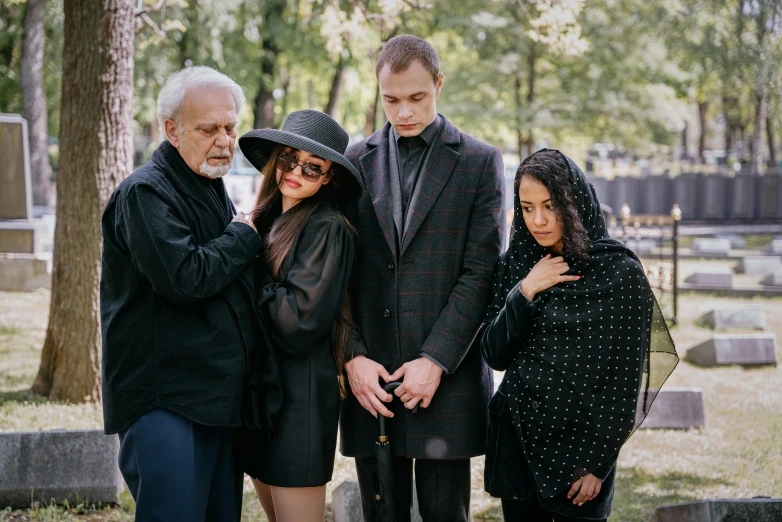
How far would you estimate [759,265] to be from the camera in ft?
52.6

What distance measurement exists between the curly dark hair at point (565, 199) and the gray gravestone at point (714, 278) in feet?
39.8

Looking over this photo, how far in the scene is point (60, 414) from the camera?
608cm

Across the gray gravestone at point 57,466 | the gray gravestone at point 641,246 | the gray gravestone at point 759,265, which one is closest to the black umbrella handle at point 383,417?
the gray gravestone at point 57,466

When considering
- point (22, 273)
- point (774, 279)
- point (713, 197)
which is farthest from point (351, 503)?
point (713, 197)

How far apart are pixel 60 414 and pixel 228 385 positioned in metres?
3.87

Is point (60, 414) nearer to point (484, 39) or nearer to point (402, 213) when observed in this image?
point (402, 213)

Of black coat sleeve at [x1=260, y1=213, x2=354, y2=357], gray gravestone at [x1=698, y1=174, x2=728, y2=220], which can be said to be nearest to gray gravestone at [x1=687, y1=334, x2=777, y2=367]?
black coat sleeve at [x1=260, y1=213, x2=354, y2=357]

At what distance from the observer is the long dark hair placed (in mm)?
2998

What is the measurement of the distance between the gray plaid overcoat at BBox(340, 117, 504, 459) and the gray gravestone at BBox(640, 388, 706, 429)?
13.7 feet

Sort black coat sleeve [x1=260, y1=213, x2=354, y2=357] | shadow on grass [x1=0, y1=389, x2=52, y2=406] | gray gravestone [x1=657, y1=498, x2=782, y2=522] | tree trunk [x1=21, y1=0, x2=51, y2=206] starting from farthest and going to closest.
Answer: tree trunk [x1=21, y1=0, x2=51, y2=206] → shadow on grass [x1=0, y1=389, x2=52, y2=406] → gray gravestone [x1=657, y1=498, x2=782, y2=522] → black coat sleeve [x1=260, y1=213, x2=354, y2=357]

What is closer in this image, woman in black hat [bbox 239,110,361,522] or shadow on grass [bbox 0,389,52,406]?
woman in black hat [bbox 239,110,361,522]

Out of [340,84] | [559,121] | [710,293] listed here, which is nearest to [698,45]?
[559,121]

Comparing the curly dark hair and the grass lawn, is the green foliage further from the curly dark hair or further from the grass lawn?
the curly dark hair

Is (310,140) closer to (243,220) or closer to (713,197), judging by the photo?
(243,220)
